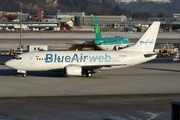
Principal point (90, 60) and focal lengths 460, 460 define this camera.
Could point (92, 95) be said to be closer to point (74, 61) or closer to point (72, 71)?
point (72, 71)

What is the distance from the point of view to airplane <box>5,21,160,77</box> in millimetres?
43344

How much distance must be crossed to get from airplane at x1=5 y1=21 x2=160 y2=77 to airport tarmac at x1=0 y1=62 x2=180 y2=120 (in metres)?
0.91

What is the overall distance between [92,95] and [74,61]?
10674mm

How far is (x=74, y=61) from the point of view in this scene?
44.1m

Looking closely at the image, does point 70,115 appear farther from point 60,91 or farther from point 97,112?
point 60,91

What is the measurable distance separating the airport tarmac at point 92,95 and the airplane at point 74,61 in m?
0.91

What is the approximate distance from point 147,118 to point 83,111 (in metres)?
4.14

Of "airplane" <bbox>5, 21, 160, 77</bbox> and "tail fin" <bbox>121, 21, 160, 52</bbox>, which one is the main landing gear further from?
"tail fin" <bbox>121, 21, 160, 52</bbox>

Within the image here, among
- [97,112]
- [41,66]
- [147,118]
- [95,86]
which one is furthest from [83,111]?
[41,66]

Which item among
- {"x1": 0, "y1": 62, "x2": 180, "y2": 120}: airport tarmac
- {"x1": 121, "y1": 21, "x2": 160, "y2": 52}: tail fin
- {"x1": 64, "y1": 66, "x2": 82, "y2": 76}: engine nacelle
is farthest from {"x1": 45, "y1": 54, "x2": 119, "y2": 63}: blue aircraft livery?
{"x1": 121, "y1": 21, "x2": 160, "y2": 52}: tail fin

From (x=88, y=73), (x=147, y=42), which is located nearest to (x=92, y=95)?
(x=88, y=73)

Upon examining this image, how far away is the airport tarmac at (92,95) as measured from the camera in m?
27.2

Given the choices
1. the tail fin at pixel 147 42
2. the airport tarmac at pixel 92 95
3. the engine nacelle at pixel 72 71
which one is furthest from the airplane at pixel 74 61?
the airport tarmac at pixel 92 95

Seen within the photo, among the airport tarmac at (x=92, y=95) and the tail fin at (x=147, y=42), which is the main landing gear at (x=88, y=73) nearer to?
the airport tarmac at (x=92, y=95)
